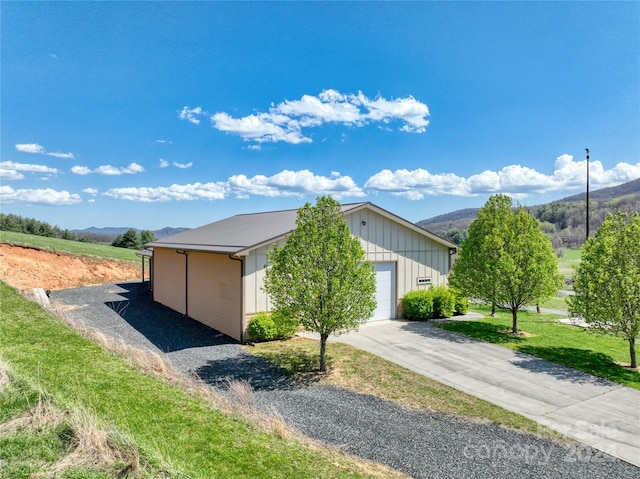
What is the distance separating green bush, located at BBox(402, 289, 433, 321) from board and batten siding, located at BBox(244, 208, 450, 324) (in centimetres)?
32

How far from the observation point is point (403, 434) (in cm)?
613

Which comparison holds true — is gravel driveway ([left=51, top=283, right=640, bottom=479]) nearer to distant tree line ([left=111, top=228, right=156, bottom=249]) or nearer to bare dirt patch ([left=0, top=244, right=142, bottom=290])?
bare dirt patch ([left=0, top=244, right=142, bottom=290])

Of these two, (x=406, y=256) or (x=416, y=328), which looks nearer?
(x=416, y=328)

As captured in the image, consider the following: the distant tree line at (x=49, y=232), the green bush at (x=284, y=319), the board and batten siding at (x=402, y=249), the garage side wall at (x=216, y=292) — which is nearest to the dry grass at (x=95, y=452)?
Answer: the green bush at (x=284, y=319)

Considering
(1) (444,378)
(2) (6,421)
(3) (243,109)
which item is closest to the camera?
(2) (6,421)

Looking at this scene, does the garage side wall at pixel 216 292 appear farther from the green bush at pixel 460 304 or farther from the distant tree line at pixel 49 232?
the distant tree line at pixel 49 232

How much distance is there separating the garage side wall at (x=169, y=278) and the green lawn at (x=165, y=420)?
8.05 metres

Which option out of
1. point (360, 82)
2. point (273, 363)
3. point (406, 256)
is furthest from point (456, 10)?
point (273, 363)

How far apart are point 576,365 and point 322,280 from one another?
23.6 ft

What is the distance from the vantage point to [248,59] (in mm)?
15141

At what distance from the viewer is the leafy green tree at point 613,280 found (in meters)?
9.38

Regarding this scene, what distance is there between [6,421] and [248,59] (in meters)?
14.2

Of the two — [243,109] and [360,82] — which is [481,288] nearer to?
[360,82]

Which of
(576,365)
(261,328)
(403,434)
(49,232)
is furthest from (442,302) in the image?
(49,232)
